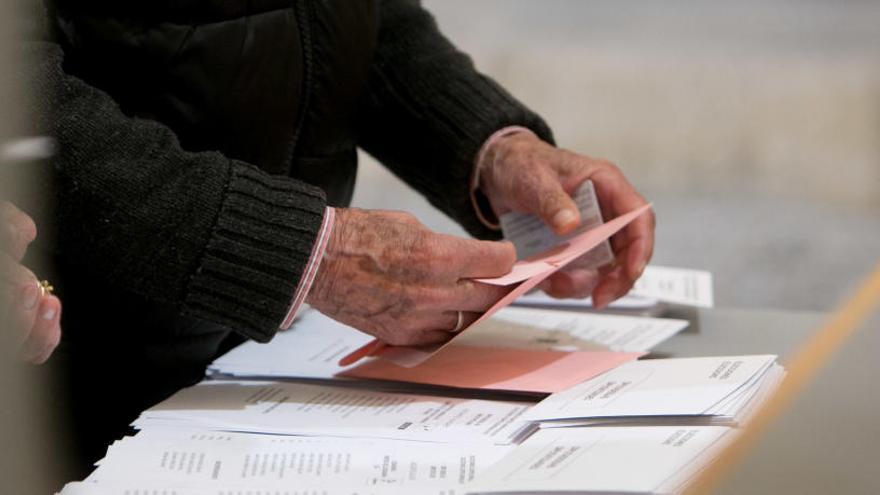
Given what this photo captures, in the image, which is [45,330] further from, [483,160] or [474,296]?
[483,160]

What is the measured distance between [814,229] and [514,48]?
1771mm

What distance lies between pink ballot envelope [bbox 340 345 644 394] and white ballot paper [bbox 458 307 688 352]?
0.14 ft

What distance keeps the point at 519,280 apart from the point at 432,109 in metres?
0.35

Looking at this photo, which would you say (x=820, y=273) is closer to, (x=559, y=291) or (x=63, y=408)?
(x=559, y=291)

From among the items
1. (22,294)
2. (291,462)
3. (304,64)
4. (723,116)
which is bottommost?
(291,462)

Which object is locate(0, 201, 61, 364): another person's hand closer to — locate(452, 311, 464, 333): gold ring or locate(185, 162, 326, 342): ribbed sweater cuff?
locate(185, 162, 326, 342): ribbed sweater cuff

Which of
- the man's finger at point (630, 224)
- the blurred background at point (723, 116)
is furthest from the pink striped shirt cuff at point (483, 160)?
the blurred background at point (723, 116)

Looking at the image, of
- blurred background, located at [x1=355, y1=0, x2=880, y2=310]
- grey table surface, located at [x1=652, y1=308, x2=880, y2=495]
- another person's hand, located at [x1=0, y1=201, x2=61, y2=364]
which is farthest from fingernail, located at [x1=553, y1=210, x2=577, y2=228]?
blurred background, located at [x1=355, y1=0, x2=880, y2=310]

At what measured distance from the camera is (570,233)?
117cm

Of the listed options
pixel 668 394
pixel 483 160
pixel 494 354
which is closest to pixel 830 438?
pixel 668 394

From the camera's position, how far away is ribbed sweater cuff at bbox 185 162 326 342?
833mm

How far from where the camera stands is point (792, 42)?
446cm

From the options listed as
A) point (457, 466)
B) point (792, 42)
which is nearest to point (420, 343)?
point (457, 466)

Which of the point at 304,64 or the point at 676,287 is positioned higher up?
the point at 304,64
